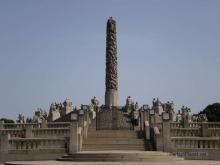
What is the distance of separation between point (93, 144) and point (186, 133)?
7.64m

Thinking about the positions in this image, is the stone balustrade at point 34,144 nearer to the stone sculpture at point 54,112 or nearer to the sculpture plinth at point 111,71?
the stone sculpture at point 54,112

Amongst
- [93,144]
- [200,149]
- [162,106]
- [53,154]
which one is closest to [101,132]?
[93,144]

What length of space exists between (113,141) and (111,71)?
116ft

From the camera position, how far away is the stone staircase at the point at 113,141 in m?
27.9

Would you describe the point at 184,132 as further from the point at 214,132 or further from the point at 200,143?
the point at 200,143

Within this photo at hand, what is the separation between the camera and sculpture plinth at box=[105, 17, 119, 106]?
6297 centimetres

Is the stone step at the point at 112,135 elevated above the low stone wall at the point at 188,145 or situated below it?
above

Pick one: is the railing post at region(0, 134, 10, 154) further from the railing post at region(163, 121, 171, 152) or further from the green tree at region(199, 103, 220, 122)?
the green tree at region(199, 103, 220, 122)

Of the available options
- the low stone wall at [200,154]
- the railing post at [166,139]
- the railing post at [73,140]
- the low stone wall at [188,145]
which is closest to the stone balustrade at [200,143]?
the low stone wall at [188,145]

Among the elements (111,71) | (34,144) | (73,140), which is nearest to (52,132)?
(34,144)

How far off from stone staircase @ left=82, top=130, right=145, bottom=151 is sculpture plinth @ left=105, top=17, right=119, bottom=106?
1243 inches

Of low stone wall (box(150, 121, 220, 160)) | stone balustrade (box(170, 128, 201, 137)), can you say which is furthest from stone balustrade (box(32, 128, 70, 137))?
stone balustrade (box(170, 128, 201, 137))

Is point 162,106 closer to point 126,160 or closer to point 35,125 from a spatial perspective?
point 35,125

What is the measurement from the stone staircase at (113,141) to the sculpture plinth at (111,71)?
3157 centimetres
